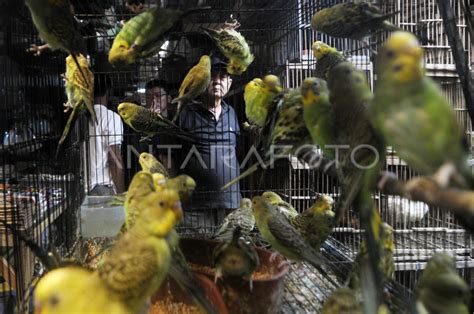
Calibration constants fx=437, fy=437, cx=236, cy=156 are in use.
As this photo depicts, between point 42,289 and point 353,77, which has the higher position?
point 353,77

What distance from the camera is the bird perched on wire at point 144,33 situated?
1.27m

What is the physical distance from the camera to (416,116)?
74cm

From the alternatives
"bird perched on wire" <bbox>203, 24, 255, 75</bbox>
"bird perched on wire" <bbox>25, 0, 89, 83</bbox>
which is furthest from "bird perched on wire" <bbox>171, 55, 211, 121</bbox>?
"bird perched on wire" <bbox>25, 0, 89, 83</bbox>

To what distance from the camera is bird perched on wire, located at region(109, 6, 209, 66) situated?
1266 millimetres

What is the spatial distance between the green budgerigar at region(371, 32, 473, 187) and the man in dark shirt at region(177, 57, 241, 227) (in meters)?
2.31

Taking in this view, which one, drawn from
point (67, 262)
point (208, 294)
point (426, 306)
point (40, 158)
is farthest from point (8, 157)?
point (426, 306)

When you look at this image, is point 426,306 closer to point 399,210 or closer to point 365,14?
point 365,14

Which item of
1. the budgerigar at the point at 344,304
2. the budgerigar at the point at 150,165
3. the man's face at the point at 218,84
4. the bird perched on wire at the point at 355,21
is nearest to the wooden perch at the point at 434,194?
the budgerigar at the point at 344,304

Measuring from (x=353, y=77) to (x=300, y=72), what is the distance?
2.14 m

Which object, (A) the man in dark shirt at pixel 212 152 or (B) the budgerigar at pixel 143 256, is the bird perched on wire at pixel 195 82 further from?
(B) the budgerigar at pixel 143 256

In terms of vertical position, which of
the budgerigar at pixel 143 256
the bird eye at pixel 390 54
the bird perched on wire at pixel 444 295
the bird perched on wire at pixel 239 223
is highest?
the bird eye at pixel 390 54

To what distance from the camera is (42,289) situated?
838mm

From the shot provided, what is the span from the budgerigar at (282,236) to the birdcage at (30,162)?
2.83 feet

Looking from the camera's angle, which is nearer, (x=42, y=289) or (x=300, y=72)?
(x=42, y=289)
